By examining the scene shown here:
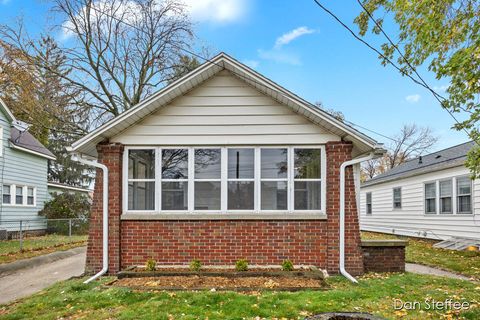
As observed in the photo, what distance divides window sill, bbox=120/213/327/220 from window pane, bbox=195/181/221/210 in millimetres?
226

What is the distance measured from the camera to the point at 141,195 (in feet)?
28.3

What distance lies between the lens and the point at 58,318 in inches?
213

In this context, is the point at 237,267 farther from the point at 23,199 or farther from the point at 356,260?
the point at 23,199

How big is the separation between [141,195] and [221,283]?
9.96 feet

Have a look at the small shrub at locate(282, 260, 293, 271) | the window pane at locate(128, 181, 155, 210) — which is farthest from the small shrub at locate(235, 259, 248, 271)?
the window pane at locate(128, 181, 155, 210)

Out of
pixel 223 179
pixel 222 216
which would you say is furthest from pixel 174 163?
pixel 222 216

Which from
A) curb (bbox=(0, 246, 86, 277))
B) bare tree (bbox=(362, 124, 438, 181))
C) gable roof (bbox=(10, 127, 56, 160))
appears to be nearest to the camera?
curb (bbox=(0, 246, 86, 277))

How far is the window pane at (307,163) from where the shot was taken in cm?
845

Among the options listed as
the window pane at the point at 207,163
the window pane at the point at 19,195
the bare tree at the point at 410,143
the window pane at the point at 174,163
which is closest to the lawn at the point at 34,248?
the window pane at the point at 19,195

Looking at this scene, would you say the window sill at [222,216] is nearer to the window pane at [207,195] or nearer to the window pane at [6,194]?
the window pane at [207,195]

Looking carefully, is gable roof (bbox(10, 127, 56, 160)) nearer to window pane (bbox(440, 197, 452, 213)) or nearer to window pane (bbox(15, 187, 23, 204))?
window pane (bbox(15, 187, 23, 204))

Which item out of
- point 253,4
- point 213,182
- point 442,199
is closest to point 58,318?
point 213,182

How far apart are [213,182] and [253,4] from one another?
5.91 meters

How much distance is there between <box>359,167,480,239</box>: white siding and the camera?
12940 millimetres
